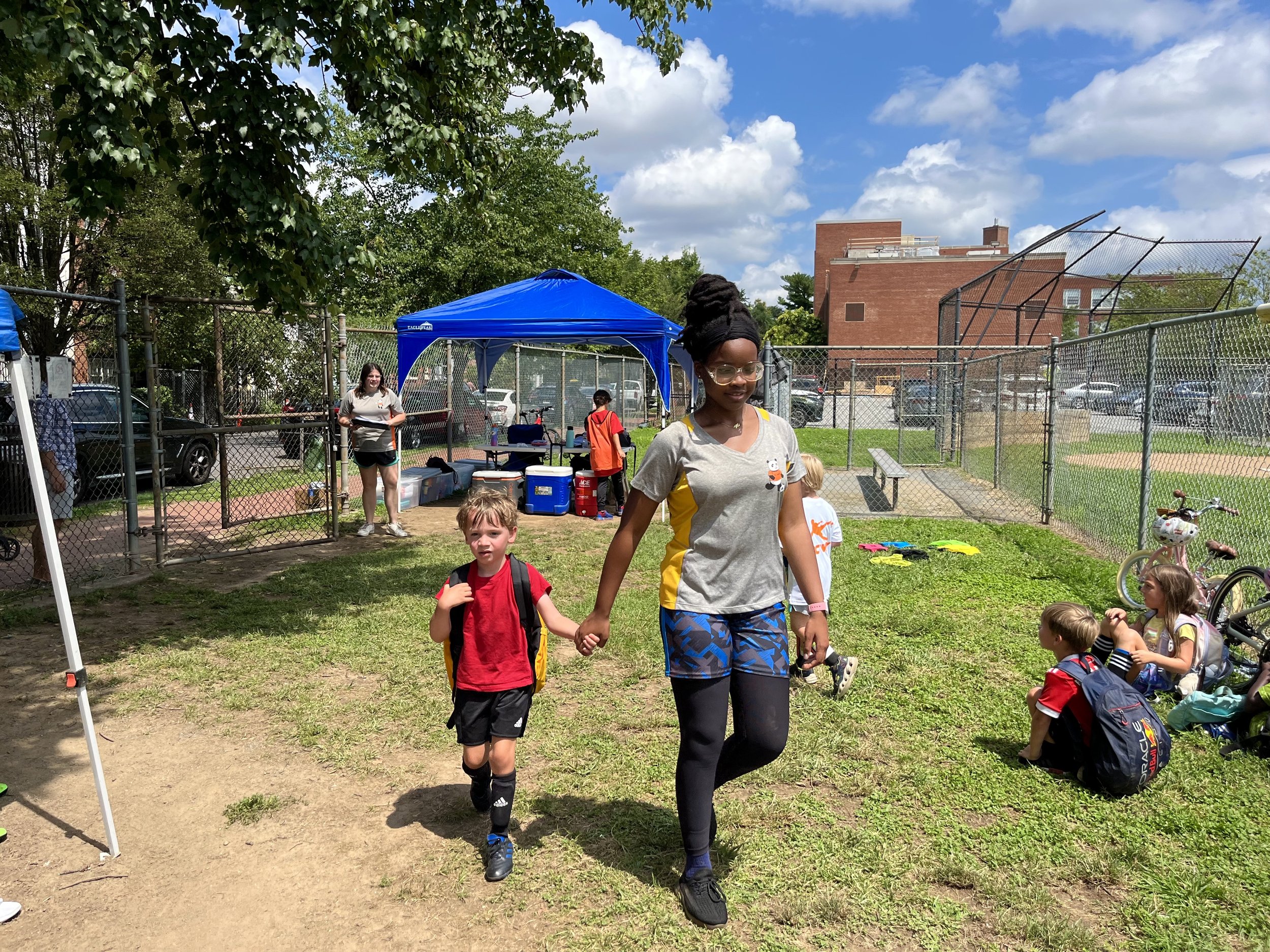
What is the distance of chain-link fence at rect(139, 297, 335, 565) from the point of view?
27.6 feet

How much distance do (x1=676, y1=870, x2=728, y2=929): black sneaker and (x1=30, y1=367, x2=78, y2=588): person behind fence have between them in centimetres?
595

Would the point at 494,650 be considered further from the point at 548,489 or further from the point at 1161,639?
the point at 548,489

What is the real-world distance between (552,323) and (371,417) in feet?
9.32

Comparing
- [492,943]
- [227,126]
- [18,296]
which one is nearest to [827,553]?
[492,943]

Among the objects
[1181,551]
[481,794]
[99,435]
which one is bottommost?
[481,794]

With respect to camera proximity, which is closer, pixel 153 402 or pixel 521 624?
pixel 521 624

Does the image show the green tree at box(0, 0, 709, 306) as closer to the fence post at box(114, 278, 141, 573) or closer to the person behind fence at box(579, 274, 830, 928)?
the fence post at box(114, 278, 141, 573)

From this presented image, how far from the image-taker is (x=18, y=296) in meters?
17.9

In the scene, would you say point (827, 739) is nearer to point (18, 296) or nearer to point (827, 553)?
point (827, 553)

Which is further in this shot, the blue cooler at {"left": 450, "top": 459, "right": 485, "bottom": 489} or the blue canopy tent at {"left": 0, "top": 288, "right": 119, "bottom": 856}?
the blue cooler at {"left": 450, "top": 459, "right": 485, "bottom": 489}

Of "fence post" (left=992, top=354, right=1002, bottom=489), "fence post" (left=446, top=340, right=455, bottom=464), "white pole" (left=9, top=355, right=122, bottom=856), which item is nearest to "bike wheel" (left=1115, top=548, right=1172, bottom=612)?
"white pole" (left=9, top=355, right=122, bottom=856)

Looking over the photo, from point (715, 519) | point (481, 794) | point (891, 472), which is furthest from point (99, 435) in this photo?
point (715, 519)

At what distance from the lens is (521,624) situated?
128 inches

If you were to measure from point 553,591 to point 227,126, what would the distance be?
4155 millimetres
